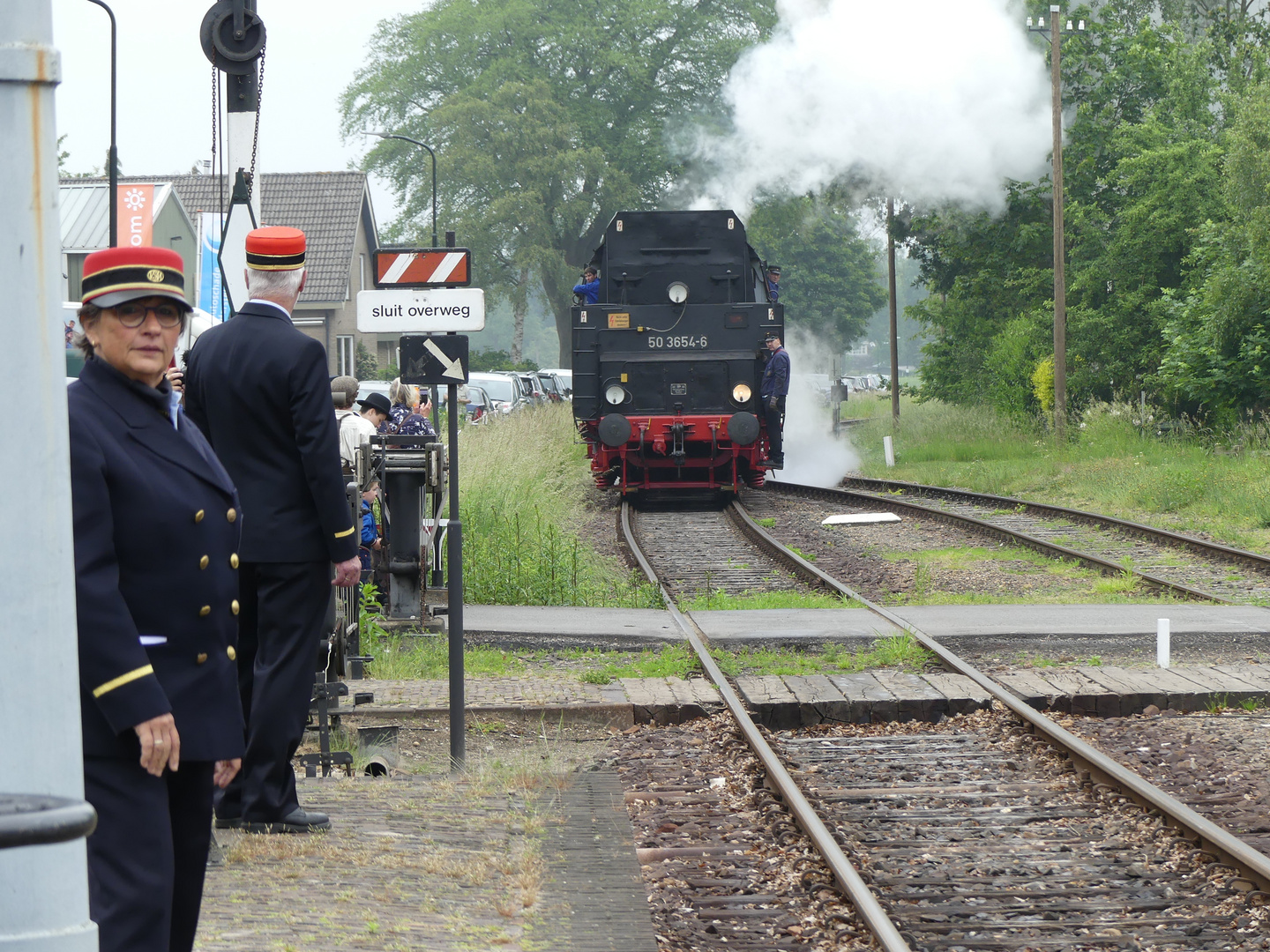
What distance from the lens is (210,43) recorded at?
8953 millimetres

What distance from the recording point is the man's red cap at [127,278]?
3156mm

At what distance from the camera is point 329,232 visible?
179 feet

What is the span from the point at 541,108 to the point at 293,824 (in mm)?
53487

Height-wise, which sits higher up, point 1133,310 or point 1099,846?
point 1133,310

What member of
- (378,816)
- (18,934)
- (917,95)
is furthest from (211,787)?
(917,95)

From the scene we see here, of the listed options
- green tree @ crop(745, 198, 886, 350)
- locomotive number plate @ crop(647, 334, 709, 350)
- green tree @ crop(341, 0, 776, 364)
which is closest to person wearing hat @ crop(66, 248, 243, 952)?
locomotive number plate @ crop(647, 334, 709, 350)

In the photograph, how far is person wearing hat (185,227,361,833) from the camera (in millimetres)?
5133

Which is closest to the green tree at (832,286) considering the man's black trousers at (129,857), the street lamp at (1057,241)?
the street lamp at (1057,241)

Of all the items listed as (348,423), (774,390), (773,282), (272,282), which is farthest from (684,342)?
(272,282)

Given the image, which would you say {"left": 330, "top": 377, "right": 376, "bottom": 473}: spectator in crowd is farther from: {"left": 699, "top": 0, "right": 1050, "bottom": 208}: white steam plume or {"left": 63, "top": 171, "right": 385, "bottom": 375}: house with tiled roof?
{"left": 63, "top": 171, "right": 385, "bottom": 375}: house with tiled roof

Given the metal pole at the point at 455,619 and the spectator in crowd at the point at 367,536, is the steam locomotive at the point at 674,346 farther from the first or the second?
the metal pole at the point at 455,619

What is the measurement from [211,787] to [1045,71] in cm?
2739

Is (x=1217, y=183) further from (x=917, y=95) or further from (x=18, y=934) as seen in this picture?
(x=18, y=934)

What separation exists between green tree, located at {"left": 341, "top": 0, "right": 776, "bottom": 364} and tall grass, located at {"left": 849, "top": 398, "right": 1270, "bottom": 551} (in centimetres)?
2594
